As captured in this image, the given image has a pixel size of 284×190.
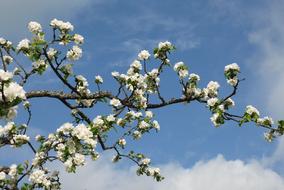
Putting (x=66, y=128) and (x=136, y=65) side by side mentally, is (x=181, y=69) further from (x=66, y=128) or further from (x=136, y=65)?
(x=66, y=128)

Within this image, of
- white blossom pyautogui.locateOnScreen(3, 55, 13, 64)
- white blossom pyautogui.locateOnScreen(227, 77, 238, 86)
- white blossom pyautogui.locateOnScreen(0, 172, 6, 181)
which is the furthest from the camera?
white blossom pyautogui.locateOnScreen(3, 55, 13, 64)

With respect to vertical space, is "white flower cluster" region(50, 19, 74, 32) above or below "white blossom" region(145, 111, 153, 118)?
below

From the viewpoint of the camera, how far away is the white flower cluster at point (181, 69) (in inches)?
630

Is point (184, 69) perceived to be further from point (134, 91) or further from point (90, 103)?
point (90, 103)

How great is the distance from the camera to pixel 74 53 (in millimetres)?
14820

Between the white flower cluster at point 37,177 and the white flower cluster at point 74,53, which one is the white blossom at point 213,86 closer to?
the white flower cluster at point 74,53

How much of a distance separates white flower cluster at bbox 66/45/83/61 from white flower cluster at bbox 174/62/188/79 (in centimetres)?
283

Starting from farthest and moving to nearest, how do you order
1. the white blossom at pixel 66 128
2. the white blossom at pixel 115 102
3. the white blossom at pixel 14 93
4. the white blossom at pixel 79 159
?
the white blossom at pixel 115 102
the white blossom at pixel 66 128
the white blossom at pixel 79 159
the white blossom at pixel 14 93

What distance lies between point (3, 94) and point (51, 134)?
5.16 meters

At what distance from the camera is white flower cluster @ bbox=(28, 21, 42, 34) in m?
14.6

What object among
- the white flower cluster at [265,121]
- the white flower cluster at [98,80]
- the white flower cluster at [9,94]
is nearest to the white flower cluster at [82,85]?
the white flower cluster at [98,80]

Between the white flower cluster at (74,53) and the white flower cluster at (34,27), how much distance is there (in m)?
0.94

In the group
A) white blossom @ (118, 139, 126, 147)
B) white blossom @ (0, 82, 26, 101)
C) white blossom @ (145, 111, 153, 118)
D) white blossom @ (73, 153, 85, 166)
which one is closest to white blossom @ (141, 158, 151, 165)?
white blossom @ (118, 139, 126, 147)

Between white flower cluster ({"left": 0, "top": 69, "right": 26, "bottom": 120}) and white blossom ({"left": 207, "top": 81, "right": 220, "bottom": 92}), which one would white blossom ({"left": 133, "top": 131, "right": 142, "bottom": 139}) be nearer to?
white blossom ({"left": 207, "top": 81, "right": 220, "bottom": 92})
